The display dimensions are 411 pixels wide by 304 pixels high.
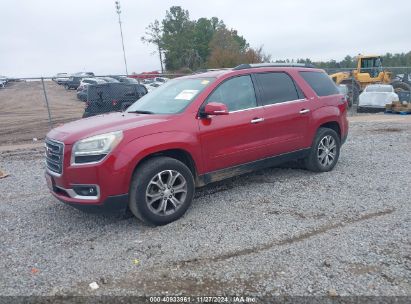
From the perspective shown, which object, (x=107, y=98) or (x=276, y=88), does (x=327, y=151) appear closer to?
(x=276, y=88)

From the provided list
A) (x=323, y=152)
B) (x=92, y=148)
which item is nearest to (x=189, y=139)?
(x=92, y=148)

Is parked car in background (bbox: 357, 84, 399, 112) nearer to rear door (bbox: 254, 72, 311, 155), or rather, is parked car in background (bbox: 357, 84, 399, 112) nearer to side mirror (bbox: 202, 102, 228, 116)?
rear door (bbox: 254, 72, 311, 155)

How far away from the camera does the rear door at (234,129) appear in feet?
15.6

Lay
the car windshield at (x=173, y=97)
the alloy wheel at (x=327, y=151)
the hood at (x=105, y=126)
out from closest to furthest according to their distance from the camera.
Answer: the hood at (x=105, y=126), the car windshield at (x=173, y=97), the alloy wheel at (x=327, y=151)

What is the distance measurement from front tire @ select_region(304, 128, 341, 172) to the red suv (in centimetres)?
2

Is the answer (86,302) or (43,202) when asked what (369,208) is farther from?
(43,202)

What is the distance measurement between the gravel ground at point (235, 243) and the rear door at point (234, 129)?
2.02 ft

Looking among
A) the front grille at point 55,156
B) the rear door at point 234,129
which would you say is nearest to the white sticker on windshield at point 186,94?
the rear door at point 234,129

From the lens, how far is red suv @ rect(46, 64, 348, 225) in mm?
4105

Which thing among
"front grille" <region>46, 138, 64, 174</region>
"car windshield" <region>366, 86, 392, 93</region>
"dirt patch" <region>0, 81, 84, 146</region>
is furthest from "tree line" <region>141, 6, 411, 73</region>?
"front grille" <region>46, 138, 64, 174</region>

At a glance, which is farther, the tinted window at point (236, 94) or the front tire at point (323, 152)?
the front tire at point (323, 152)

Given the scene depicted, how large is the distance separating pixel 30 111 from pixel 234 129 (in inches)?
896

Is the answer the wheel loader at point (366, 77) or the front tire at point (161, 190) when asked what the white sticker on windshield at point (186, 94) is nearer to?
the front tire at point (161, 190)

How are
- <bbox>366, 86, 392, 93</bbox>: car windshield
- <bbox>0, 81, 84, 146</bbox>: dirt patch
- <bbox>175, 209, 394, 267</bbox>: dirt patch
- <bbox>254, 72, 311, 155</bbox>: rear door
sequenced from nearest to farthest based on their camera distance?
1. <bbox>175, 209, 394, 267</bbox>: dirt patch
2. <bbox>254, 72, 311, 155</bbox>: rear door
3. <bbox>0, 81, 84, 146</bbox>: dirt patch
4. <bbox>366, 86, 392, 93</bbox>: car windshield
